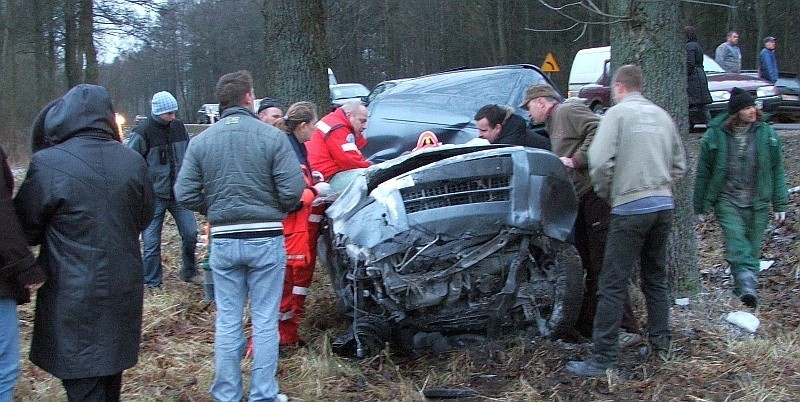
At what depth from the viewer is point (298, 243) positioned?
5.21 meters

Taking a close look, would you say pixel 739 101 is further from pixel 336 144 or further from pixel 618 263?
pixel 336 144

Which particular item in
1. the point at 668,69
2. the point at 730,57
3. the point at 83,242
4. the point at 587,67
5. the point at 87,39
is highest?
the point at 87,39

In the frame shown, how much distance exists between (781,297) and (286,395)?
419 centimetres

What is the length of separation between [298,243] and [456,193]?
4.20 ft

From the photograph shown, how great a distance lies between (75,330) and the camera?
3.48m

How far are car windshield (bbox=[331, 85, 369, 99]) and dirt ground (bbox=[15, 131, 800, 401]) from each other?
21.2m

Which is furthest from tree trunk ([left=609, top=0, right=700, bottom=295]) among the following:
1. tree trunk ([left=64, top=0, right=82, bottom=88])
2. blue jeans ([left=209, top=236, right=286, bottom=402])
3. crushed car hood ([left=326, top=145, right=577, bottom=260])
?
tree trunk ([left=64, top=0, right=82, bottom=88])

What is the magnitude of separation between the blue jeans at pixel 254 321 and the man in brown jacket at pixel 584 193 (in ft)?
6.69

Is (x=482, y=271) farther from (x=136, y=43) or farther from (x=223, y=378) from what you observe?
(x=136, y=43)

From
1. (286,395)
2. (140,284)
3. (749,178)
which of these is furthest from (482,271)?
(749,178)

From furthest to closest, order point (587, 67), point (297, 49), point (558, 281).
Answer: point (587, 67) < point (297, 49) < point (558, 281)

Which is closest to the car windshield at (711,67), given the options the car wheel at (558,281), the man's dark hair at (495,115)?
the man's dark hair at (495,115)

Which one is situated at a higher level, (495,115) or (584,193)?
(495,115)

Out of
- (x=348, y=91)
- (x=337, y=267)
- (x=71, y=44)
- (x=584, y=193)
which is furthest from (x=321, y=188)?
(x=348, y=91)
